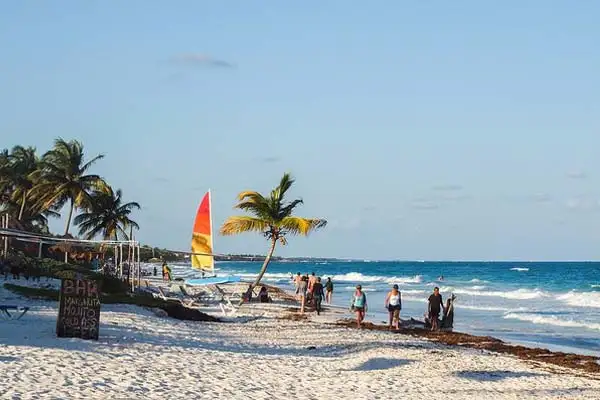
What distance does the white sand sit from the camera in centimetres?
1077

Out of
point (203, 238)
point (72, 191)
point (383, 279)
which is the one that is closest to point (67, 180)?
point (72, 191)

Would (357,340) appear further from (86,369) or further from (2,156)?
(2,156)

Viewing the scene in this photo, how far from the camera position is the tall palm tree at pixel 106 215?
44250 millimetres

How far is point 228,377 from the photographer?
12.3 meters

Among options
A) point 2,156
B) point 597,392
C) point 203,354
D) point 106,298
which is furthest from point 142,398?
point 2,156

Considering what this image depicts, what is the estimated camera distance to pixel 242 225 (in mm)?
30047

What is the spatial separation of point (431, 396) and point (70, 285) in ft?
21.0

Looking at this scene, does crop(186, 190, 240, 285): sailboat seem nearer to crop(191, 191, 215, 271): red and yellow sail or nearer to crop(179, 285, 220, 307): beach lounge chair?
crop(191, 191, 215, 271): red and yellow sail

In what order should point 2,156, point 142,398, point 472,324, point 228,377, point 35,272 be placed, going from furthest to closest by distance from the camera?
point 2,156, point 472,324, point 35,272, point 228,377, point 142,398

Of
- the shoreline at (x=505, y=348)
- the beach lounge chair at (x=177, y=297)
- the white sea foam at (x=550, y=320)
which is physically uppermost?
Result: the white sea foam at (x=550, y=320)

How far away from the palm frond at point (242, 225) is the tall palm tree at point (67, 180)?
15.6 meters

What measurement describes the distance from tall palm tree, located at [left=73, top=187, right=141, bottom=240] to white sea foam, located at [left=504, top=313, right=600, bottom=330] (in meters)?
21.5

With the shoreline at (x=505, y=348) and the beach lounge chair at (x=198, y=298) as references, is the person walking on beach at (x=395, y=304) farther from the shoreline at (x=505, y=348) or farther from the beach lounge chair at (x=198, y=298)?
the beach lounge chair at (x=198, y=298)

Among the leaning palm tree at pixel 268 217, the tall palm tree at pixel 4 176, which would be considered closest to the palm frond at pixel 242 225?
the leaning palm tree at pixel 268 217
